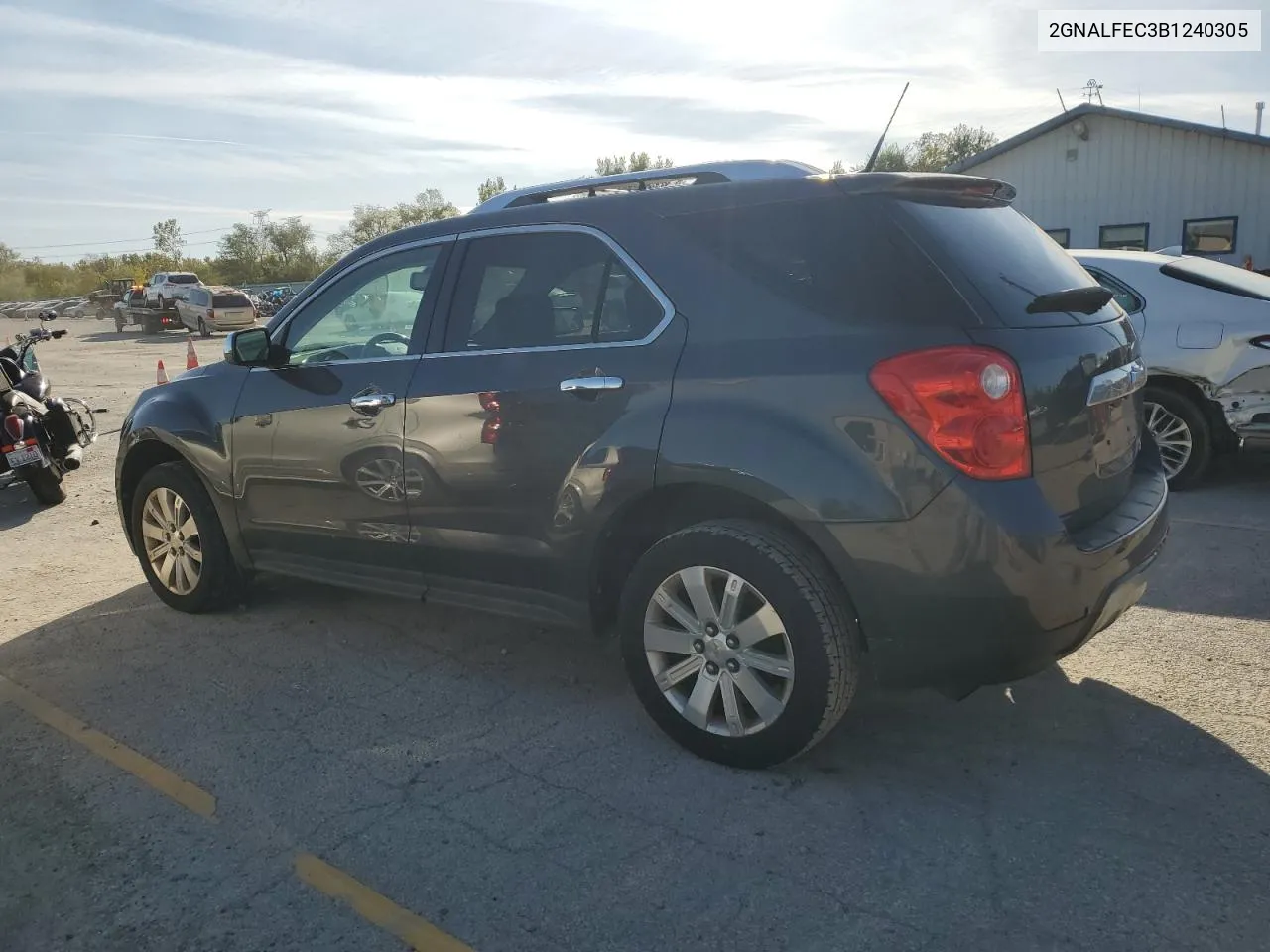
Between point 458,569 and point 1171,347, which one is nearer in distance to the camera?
point 458,569

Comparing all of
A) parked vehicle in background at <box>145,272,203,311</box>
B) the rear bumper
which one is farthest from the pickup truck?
the rear bumper

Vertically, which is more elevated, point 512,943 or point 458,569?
point 458,569

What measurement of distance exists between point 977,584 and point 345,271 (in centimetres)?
299

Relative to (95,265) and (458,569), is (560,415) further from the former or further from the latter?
(95,265)

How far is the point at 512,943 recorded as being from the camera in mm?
2516

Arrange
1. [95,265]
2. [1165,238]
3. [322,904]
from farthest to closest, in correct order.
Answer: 1. [95,265]
2. [1165,238]
3. [322,904]

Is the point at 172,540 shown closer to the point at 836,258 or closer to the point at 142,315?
the point at 836,258

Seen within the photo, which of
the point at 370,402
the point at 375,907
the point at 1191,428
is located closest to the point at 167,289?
the point at 370,402

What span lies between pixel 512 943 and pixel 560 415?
1.68 meters

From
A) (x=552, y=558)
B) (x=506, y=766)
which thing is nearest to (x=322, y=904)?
(x=506, y=766)

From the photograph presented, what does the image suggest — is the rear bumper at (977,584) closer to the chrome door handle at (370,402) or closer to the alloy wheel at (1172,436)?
the chrome door handle at (370,402)

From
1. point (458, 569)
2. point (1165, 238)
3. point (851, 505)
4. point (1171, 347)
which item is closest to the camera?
point (851, 505)

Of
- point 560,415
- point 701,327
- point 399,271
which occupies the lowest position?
point 560,415

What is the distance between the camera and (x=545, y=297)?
369 centimetres
